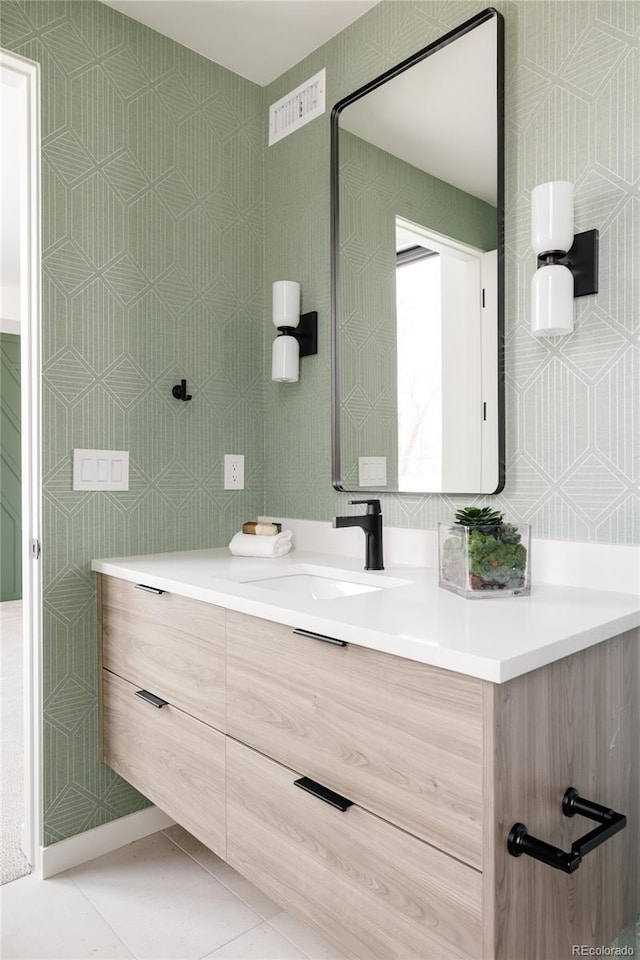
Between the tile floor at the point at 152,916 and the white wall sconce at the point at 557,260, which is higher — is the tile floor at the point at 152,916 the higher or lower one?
the lower one

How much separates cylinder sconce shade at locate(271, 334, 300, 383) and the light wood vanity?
87 cm

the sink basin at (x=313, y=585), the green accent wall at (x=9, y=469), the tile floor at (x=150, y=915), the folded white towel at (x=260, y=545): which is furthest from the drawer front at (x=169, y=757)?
the green accent wall at (x=9, y=469)

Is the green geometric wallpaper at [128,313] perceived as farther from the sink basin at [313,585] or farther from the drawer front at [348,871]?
the drawer front at [348,871]

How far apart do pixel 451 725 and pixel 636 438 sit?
0.74 m

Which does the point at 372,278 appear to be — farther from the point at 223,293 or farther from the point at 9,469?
the point at 9,469

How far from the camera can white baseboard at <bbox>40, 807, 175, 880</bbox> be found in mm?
1785

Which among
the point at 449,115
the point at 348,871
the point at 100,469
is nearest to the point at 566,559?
the point at 348,871

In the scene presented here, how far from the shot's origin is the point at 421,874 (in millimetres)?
983

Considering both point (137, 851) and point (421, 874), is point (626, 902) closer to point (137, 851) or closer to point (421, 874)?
point (421, 874)

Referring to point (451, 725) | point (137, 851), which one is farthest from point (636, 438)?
point (137, 851)

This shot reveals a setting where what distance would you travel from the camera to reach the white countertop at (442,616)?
925 millimetres

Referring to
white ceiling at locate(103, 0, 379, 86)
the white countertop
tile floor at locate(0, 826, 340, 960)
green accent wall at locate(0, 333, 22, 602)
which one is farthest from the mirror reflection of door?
green accent wall at locate(0, 333, 22, 602)

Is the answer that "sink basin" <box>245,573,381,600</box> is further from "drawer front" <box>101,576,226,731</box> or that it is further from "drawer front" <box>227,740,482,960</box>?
"drawer front" <box>227,740,482,960</box>

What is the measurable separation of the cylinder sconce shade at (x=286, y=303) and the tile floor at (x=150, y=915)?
5.33 ft
